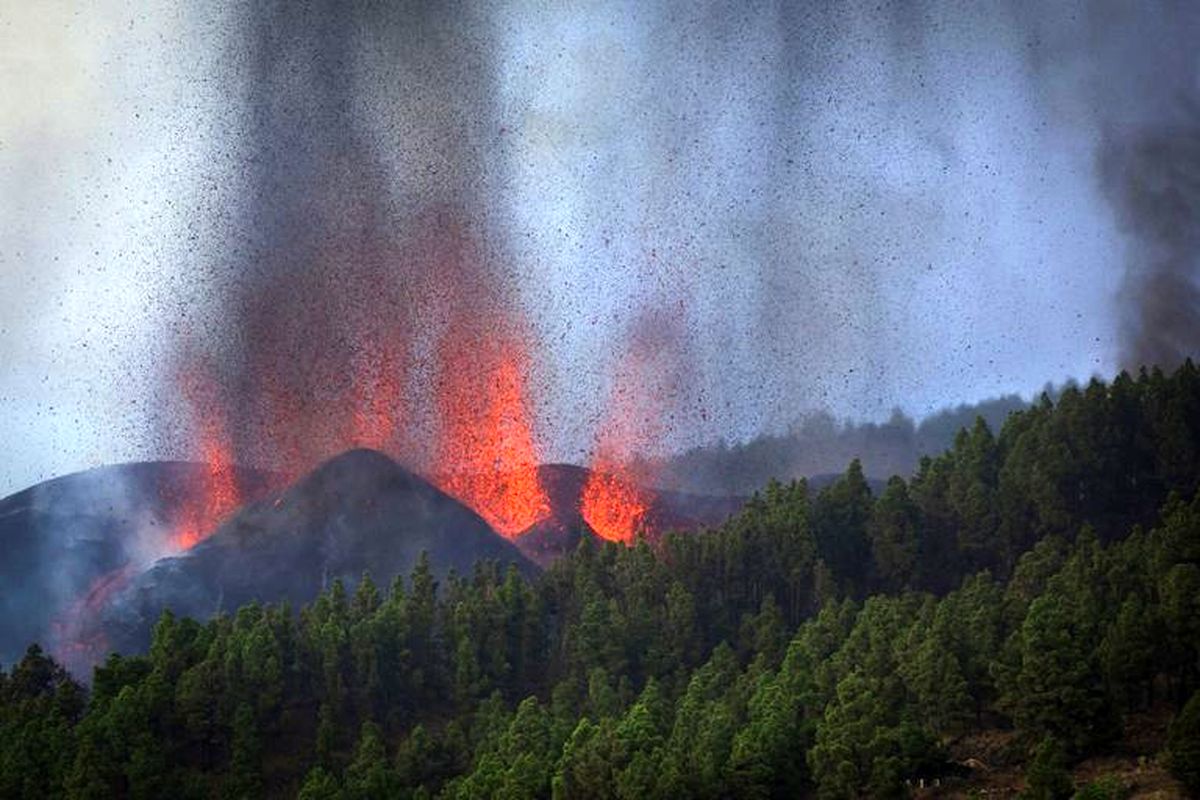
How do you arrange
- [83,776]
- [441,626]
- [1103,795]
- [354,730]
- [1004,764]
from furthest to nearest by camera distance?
[441,626]
[354,730]
[83,776]
[1004,764]
[1103,795]

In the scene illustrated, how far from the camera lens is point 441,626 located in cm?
14338

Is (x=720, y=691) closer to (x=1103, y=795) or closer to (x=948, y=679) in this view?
(x=948, y=679)

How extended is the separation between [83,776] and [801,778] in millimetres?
50971

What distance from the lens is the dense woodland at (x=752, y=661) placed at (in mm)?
102688

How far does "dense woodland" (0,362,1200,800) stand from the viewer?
10269cm

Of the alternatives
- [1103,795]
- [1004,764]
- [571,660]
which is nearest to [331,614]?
[571,660]

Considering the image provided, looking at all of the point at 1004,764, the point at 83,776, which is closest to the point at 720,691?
the point at 1004,764

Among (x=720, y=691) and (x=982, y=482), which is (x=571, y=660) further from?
(x=982, y=482)

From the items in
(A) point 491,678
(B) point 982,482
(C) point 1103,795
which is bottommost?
(C) point 1103,795

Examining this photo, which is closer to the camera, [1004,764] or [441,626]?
[1004,764]

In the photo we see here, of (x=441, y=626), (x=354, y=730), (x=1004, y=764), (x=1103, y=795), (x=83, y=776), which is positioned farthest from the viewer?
(x=441, y=626)

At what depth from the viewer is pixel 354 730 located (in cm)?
13338

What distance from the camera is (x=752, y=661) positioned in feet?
435

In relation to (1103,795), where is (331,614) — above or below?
above
